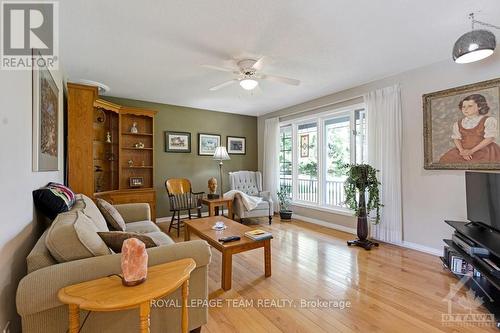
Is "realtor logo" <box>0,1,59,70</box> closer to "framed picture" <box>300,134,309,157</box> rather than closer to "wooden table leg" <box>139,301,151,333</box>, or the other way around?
"wooden table leg" <box>139,301,151,333</box>

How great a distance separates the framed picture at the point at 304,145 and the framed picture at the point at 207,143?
1.93 metres

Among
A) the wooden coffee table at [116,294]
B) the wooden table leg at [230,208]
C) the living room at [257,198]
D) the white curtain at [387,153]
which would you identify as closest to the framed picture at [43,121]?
the living room at [257,198]

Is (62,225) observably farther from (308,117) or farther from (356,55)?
(308,117)

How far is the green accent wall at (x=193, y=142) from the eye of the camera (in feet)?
15.8

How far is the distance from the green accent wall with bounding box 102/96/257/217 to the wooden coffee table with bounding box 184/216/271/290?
2.12m

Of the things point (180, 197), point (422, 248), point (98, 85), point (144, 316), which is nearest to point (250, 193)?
point (180, 197)

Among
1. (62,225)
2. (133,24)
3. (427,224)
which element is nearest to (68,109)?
Result: (133,24)

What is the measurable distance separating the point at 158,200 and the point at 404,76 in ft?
15.6

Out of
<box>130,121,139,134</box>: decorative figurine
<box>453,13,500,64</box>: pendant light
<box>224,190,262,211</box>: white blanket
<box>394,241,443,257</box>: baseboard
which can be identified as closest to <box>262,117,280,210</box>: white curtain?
<box>224,190,262,211</box>: white blanket

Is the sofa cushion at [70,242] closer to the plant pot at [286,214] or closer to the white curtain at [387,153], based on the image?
the white curtain at [387,153]

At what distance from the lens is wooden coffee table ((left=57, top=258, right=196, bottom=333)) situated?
1.00m

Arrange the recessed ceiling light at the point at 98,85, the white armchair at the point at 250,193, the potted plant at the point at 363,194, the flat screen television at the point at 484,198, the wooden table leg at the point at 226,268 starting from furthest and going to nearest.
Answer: the white armchair at the point at 250,193 → the recessed ceiling light at the point at 98,85 → the potted plant at the point at 363,194 → the wooden table leg at the point at 226,268 → the flat screen television at the point at 484,198

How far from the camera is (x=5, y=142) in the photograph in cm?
122

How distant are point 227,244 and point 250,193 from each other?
2860mm
